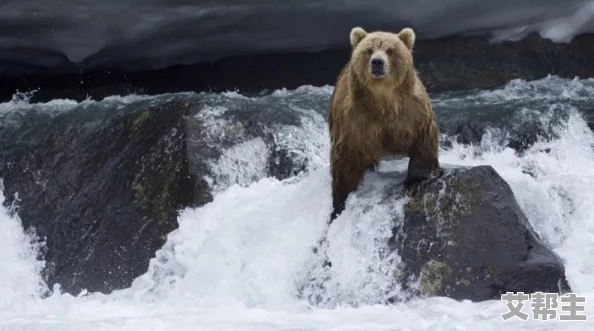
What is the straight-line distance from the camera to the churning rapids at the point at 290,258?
4547 mm

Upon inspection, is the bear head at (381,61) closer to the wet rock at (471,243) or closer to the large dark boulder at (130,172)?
the wet rock at (471,243)

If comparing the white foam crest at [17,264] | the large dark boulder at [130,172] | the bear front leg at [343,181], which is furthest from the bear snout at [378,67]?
the white foam crest at [17,264]

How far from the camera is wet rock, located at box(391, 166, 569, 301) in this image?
473cm

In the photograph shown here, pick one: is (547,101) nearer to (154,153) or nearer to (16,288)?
(154,153)

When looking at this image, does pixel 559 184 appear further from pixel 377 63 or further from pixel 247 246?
pixel 247 246

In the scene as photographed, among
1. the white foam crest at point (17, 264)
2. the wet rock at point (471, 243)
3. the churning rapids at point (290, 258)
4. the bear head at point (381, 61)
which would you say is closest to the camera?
the churning rapids at point (290, 258)

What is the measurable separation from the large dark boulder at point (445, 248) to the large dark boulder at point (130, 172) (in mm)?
1451

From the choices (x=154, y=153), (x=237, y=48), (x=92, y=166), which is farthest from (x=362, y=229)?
(x=237, y=48)

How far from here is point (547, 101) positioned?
7902 mm

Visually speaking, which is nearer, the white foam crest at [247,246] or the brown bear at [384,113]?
the brown bear at [384,113]

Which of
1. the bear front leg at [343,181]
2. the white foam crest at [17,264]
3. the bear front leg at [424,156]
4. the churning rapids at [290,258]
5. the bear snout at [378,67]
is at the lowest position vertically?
the white foam crest at [17,264]

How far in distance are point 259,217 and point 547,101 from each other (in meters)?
3.34

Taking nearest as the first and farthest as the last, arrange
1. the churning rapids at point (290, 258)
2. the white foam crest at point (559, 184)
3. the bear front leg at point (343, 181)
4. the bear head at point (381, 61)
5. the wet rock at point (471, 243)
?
the churning rapids at point (290, 258) < the wet rock at point (471, 243) < the bear head at point (381, 61) < the bear front leg at point (343, 181) < the white foam crest at point (559, 184)

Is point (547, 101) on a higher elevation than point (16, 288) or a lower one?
higher
